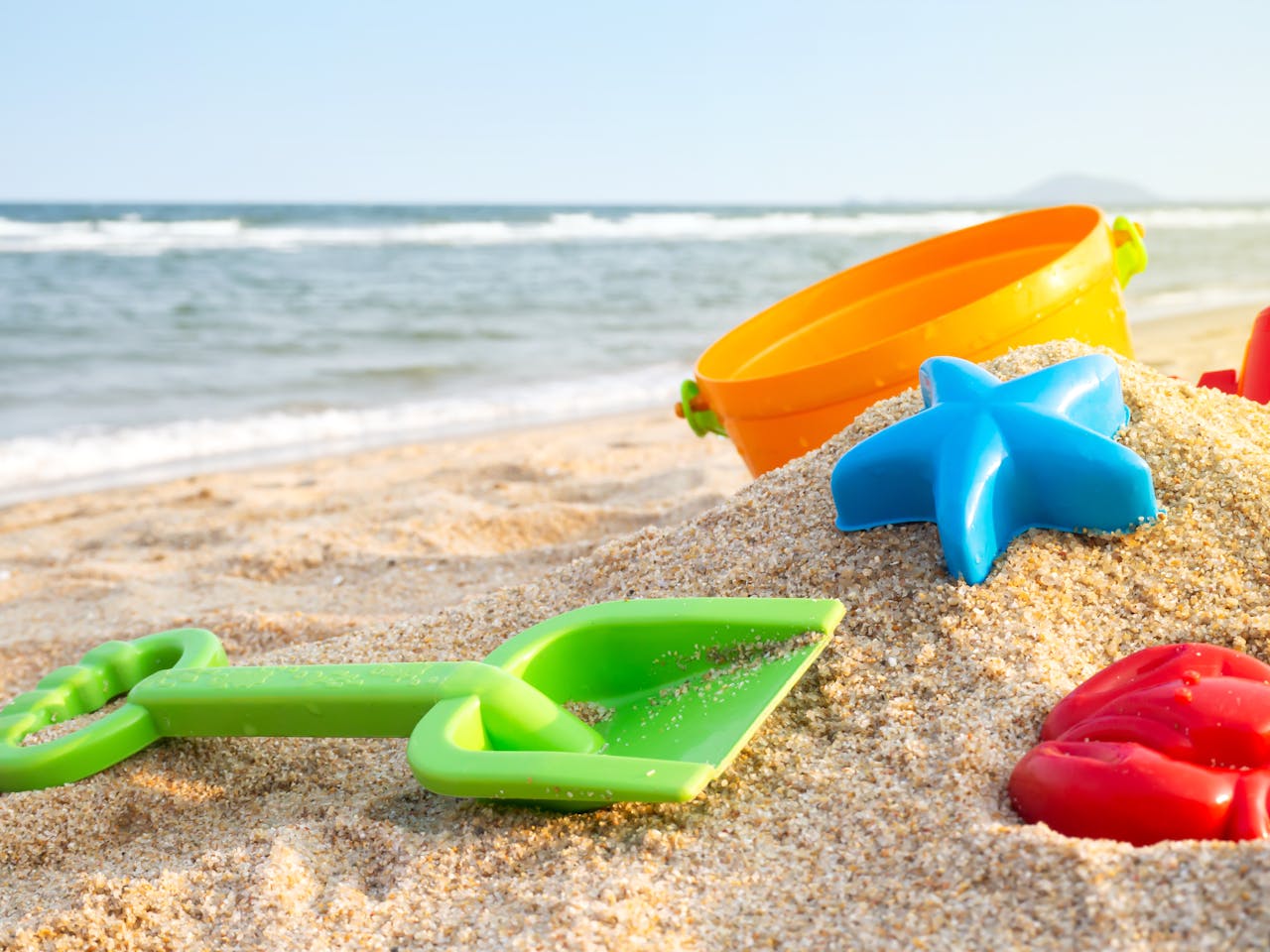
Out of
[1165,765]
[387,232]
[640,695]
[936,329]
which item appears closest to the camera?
[1165,765]

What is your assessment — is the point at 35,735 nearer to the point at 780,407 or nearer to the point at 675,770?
the point at 675,770

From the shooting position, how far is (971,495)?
51.2 inches

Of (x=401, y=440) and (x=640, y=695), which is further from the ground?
(x=640, y=695)

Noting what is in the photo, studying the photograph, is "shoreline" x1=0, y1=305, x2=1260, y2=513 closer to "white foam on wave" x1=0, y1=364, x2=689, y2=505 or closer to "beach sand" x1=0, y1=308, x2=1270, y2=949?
"white foam on wave" x1=0, y1=364, x2=689, y2=505

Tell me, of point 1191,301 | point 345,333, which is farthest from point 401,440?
point 1191,301

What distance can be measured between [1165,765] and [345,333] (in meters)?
7.36

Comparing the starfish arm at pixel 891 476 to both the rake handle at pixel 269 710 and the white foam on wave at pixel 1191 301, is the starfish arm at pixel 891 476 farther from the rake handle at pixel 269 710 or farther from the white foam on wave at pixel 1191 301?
the white foam on wave at pixel 1191 301

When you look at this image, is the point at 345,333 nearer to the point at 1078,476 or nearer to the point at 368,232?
the point at 1078,476

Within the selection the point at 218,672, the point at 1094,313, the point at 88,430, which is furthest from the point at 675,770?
the point at 88,430

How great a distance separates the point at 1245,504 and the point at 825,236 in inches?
815

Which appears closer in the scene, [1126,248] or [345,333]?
[1126,248]

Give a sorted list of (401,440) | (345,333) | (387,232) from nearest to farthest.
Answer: (401,440), (345,333), (387,232)

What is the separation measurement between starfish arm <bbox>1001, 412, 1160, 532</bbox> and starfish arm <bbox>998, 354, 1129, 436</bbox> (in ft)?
0.16

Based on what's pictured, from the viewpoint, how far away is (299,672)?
53.2 inches
